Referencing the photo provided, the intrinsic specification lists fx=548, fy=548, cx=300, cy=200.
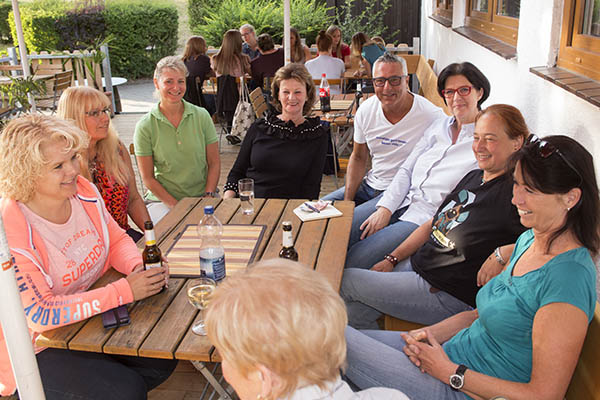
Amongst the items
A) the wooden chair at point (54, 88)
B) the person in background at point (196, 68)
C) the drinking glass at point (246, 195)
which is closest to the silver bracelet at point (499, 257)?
the drinking glass at point (246, 195)

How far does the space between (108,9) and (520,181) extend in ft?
48.4

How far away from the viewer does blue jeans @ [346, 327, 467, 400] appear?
172 cm

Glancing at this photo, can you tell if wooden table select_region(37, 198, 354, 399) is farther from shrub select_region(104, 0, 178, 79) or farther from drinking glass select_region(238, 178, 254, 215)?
shrub select_region(104, 0, 178, 79)

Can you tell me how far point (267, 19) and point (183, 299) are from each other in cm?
1029

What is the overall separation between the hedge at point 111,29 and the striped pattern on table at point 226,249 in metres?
12.7

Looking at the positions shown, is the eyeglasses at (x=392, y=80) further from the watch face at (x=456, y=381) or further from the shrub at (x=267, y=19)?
the shrub at (x=267, y=19)

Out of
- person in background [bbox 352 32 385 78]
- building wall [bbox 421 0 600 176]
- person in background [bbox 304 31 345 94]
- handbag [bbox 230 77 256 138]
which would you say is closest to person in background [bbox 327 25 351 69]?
person in background [bbox 352 32 385 78]

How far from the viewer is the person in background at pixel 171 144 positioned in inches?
130

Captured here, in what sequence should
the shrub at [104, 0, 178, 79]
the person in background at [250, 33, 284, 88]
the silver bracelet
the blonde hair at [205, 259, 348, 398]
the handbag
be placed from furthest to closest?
the shrub at [104, 0, 178, 79] → the person in background at [250, 33, 284, 88] → the handbag → the silver bracelet → the blonde hair at [205, 259, 348, 398]

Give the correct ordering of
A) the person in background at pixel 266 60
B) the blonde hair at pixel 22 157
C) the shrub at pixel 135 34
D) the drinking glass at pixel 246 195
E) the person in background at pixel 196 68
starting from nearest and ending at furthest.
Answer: the blonde hair at pixel 22 157 < the drinking glass at pixel 246 195 < the person in background at pixel 266 60 < the person in background at pixel 196 68 < the shrub at pixel 135 34

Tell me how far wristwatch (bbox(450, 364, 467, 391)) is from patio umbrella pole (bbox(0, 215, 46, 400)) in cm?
115

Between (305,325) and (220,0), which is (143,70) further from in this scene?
(305,325)

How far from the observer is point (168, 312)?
180 cm

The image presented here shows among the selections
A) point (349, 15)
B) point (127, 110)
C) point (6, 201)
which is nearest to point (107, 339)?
point (6, 201)
